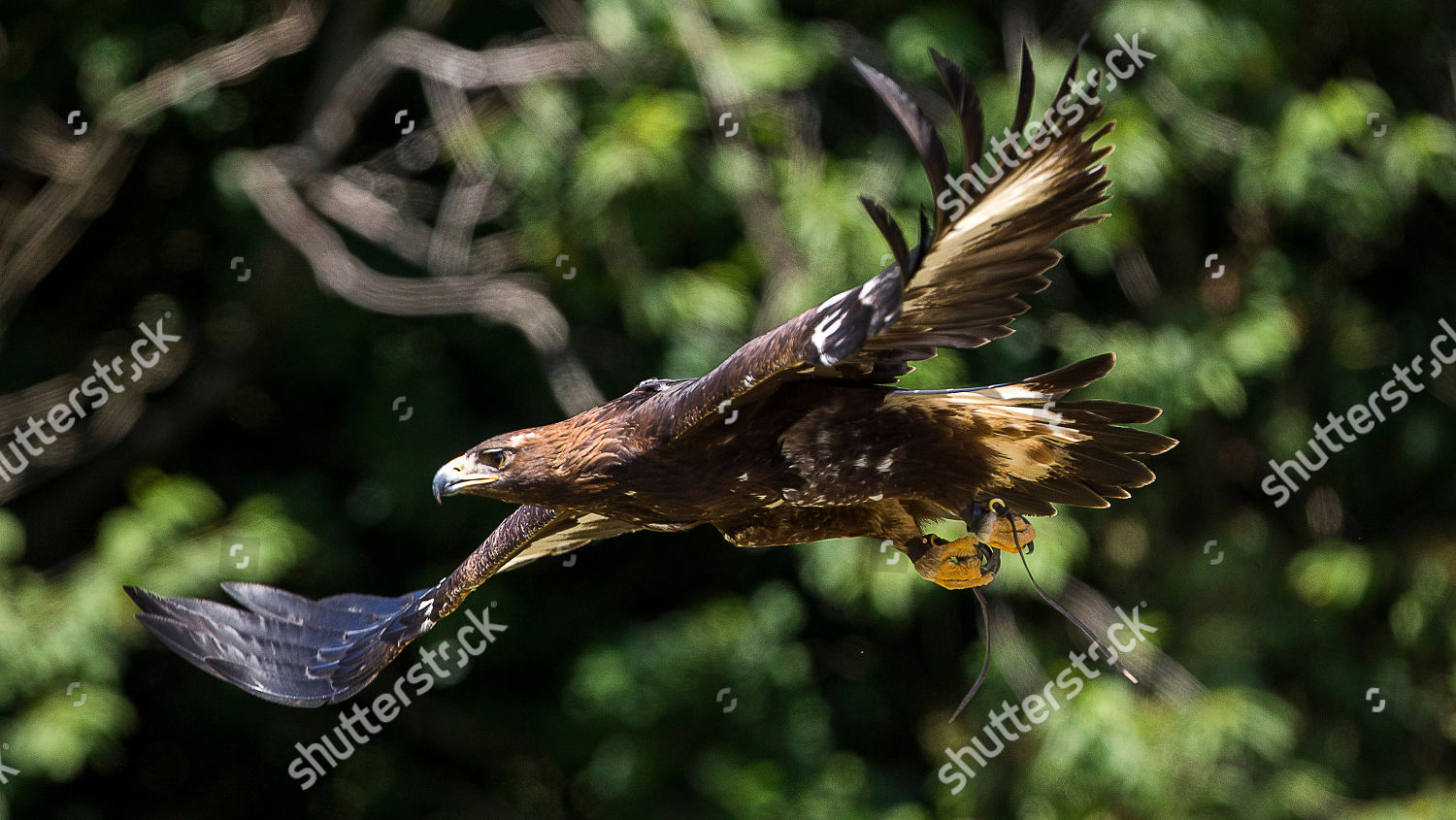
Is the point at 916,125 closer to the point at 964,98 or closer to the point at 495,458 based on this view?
the point at 964,98

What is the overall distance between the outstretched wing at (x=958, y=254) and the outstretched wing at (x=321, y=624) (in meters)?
1.05

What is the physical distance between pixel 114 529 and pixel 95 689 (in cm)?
73

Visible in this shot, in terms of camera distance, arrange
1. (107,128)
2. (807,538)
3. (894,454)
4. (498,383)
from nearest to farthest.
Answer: (894,454)
(807,538)
(107,128)
(498,383)

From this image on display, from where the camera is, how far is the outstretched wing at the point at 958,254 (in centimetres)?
245

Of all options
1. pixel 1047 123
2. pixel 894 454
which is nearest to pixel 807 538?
pixel 894 454

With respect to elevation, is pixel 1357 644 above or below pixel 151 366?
below

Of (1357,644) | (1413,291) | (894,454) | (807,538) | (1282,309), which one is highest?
(894,454)

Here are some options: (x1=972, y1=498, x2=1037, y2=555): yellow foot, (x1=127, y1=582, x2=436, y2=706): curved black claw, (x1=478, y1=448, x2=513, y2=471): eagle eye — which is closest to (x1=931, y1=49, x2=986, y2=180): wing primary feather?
(x1=972, y1=498, x2=1037, y2=555): yellow foot

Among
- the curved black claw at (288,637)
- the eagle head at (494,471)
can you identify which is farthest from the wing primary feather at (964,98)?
the curved black claw at (288,637)

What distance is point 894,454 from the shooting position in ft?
11.1

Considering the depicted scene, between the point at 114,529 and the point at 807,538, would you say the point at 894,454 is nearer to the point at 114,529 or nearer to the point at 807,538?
the point at 807,538

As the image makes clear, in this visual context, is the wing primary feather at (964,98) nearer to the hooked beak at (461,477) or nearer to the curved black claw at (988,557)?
the curved black claw at (988,557)

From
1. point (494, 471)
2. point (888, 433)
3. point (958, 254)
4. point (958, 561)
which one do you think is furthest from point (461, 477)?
point (958, 254)

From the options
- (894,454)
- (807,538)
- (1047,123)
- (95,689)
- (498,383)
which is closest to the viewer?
(1047,123)
